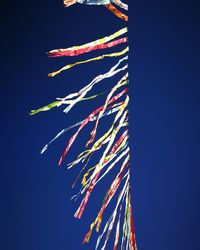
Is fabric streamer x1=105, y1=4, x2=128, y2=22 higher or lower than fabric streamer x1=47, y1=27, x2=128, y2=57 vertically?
higher

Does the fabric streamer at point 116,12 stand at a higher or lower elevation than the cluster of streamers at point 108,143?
higher

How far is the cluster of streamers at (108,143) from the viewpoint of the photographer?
58.0 inches

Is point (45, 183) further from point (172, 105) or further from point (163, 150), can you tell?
point (172, 105)

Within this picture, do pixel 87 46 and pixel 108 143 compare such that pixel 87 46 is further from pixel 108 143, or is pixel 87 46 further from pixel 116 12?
pixel 108 143

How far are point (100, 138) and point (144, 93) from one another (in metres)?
0.32

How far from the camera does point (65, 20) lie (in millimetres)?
1439

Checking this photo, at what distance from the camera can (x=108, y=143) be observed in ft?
5.12

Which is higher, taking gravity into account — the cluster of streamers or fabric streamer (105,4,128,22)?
fabric streamer (105,4,128,22)

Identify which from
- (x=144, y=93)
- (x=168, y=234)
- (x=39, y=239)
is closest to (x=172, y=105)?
(x=144, y=93)

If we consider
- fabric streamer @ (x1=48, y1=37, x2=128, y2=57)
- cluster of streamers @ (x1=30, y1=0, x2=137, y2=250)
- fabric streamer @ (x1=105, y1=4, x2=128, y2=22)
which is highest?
fabric streamer @ (x1=105, y1=4, x2=128, y2=22)

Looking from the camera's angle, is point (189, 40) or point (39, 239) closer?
point (39, 239)

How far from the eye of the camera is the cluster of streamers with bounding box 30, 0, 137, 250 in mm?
1473

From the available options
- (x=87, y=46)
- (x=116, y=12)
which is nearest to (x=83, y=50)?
(x=87, y=46)

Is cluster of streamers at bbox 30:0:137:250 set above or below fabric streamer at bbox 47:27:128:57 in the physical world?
below
